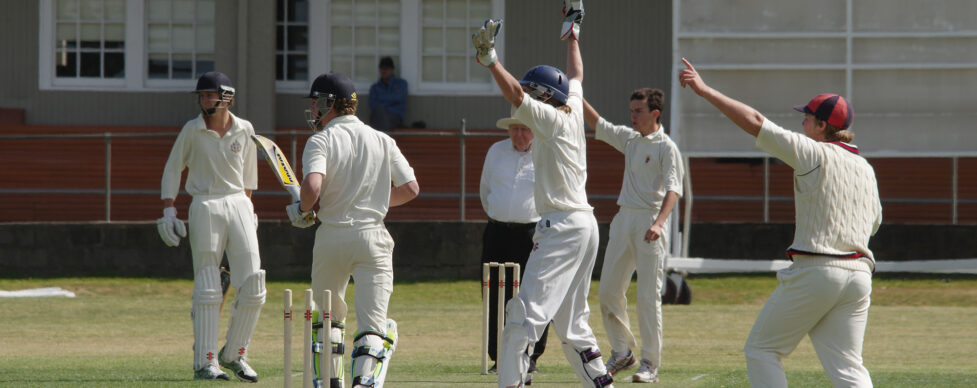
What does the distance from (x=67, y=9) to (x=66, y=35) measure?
46 centimetres

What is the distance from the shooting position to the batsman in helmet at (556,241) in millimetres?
6949

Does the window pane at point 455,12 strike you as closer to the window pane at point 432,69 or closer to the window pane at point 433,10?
the window pane at point 433,10

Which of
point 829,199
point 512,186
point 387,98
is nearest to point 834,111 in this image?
point 829,199

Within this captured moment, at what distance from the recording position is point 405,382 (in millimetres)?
8812

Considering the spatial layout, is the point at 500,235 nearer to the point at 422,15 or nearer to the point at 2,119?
the point at 422,15

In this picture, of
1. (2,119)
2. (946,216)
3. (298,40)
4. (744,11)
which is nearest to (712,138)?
(744,11)

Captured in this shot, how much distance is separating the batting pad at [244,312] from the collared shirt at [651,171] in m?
2.73

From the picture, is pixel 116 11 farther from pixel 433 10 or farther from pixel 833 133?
pixel 833 133

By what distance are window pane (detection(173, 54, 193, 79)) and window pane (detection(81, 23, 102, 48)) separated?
1375 mm

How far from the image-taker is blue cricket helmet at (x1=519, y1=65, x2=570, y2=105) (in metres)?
7.27

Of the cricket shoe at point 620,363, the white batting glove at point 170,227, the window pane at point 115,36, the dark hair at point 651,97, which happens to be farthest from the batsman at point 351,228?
the window pane at point 115,36

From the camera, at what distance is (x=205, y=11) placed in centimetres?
2198

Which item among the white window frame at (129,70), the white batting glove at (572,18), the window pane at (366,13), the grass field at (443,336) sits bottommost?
the grass field at (443,336)

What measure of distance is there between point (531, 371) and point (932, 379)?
9.52 ft
